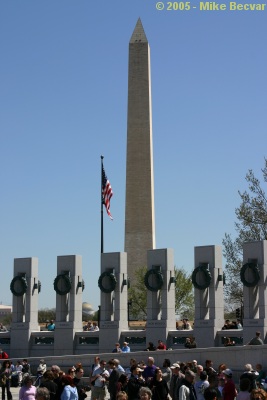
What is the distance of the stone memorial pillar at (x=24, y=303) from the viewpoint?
42.9 meters

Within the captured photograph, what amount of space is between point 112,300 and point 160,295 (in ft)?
7.98

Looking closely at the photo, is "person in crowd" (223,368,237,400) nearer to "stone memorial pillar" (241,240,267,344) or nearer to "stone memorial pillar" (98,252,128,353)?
"stone memorial pillar" (241,240,267,344)

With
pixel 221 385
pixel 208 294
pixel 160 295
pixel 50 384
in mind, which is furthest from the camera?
pixel 160 295

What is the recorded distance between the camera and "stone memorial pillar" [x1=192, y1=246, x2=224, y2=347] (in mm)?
37344

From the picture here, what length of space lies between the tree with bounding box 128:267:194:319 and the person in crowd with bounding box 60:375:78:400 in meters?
52.1

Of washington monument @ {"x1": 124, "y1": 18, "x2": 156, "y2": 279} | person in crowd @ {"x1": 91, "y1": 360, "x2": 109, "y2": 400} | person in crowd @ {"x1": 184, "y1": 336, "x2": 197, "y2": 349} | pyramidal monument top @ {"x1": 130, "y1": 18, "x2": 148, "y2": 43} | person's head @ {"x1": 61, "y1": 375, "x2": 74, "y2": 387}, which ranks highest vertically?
pyramidal monument top @ {"x1": 130, "y1": 18, "x2": 148, "y2": 43}

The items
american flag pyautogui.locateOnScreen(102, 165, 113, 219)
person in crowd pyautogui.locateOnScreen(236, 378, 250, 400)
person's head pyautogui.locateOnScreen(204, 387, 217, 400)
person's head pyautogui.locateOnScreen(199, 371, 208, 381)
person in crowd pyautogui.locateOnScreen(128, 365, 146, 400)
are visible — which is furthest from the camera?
american flag pyautogui.locateOnScreen(102, 165, 113, 219)

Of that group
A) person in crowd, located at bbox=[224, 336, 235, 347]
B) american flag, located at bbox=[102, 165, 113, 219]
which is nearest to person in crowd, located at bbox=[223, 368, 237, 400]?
person in crowd, located at bbox=[224, 336, 235, 347]

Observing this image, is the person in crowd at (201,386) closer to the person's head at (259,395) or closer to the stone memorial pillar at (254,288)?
the person's head at (259,395)

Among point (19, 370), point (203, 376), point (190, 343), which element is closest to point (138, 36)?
point (19, 370)

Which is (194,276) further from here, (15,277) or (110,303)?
(15,277)

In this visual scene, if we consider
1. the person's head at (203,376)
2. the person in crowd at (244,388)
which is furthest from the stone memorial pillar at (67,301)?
the person in crowd at (244,388)

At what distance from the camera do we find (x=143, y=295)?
72.1m

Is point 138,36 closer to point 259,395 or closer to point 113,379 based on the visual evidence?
point 113,379
